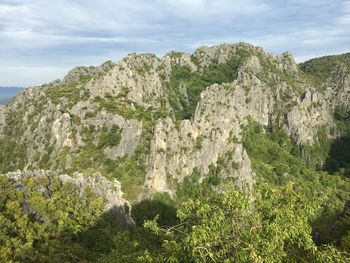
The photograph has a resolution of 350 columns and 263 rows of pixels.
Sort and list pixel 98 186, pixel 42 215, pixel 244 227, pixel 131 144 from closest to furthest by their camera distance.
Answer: pixel 244 227 < pixel 42 215 < pixel 98 186 < pixel 131 144

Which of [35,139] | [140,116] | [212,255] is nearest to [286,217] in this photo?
[212,255]

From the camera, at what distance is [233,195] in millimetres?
19766

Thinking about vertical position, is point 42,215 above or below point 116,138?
below

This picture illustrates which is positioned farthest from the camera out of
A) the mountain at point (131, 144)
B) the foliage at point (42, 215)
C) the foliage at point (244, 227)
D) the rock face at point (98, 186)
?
the mountain at point (131, 144)

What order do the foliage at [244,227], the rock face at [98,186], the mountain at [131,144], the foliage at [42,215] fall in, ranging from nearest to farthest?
the foliage at [244,227] < the foliage at [42,215] < the rock face at [98,186] < the mountain at [131,144]

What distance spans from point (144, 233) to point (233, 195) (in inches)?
2229

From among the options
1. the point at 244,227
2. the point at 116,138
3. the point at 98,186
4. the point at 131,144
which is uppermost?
the point at 244,227

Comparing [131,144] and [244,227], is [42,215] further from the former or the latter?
[131,144]

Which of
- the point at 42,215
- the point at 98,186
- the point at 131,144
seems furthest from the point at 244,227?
the point at 131,144

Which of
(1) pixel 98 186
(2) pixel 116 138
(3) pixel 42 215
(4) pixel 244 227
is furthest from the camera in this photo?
(2) pixel 116 138

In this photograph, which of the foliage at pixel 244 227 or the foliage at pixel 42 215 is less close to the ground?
the foliage at pixel 244 227

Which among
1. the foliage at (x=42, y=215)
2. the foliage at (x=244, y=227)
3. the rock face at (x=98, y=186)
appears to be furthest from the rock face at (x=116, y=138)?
the foliage at (x=244, y=227)

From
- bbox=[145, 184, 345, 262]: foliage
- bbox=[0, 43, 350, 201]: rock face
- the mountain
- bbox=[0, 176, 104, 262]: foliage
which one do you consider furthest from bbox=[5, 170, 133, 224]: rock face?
bbox=[145, 184, 345, 262]: foliage

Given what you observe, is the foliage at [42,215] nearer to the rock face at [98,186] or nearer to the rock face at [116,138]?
the rock face at [98,186]
